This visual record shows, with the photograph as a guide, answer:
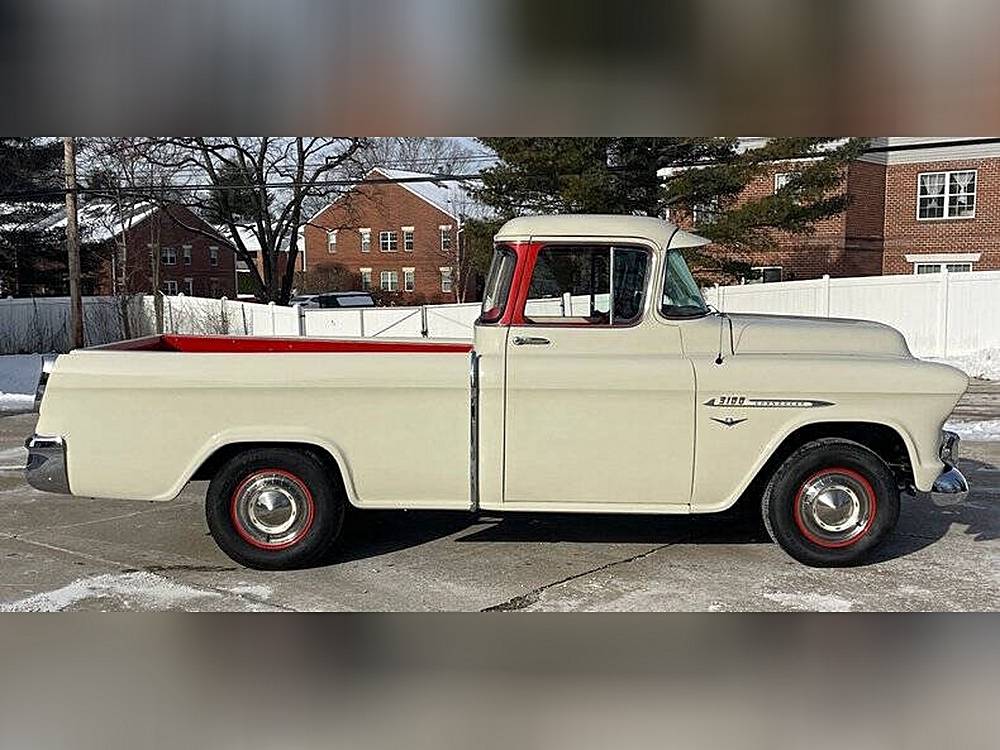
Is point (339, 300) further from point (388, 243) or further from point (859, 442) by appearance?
→ point (859, 442)

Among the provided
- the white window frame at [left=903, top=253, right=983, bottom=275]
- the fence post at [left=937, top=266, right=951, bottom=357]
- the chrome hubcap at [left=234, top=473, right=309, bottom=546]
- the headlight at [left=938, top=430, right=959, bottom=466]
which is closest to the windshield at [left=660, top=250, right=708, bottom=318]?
the headlight at [left=938, top=430, right=959, bottom=466]

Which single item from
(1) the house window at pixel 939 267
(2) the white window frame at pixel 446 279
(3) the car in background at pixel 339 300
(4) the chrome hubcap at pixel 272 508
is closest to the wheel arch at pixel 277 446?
(4) the chrome hubcap at pixel 272 508

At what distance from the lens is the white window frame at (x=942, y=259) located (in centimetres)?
2559

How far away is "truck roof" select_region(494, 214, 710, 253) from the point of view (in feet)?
18.2

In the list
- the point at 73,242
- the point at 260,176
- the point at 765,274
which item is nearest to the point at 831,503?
the point at 73,242

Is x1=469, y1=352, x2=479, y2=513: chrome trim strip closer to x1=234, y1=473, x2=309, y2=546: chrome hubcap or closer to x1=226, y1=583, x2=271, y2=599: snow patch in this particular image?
x1=234, y1=473, x2=309, y2=546: chrome hubcap

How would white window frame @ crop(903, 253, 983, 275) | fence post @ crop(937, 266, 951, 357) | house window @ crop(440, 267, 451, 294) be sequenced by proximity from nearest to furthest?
fence post @ crop(937, 266, 951, 357) < white window frame @ crop(903, 253, 983, 275) < house window @ crop(440, 267, 451, 294)

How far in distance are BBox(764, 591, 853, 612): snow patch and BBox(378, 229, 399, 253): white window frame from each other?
3950cm

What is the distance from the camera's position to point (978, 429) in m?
10.4

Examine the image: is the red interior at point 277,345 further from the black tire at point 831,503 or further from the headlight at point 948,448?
the headlight at point 948,448
